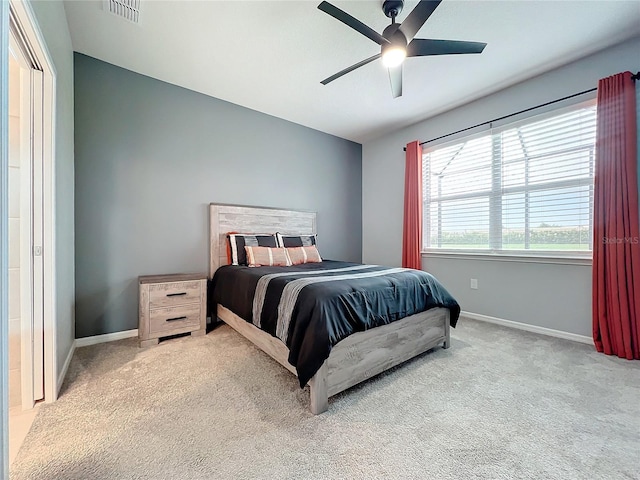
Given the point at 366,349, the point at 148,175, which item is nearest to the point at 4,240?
the point at 366,349

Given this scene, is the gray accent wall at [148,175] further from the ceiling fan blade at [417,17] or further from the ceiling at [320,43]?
the ceiling fan blade at [417,17]

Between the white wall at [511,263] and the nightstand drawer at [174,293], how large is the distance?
9.65ft

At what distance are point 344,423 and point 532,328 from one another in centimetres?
256

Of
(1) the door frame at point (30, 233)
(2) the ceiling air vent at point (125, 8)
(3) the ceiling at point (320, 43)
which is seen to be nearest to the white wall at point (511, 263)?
(3) the ceiling at point (320, 43)

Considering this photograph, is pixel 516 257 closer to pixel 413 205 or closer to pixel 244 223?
pixel 413 205

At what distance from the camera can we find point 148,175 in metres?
2.76

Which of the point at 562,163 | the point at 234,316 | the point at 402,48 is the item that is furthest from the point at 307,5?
the point at 562,163

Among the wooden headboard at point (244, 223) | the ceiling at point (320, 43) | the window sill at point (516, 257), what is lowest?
the window sill at point (516, 257)

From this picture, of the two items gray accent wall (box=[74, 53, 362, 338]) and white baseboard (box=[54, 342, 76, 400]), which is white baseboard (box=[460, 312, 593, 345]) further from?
white baseboard (box=[54, 342, 76, 400])

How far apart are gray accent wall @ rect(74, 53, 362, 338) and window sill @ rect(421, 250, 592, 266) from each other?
229 centimetres

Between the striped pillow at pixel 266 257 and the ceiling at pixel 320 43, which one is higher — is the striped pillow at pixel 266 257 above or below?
below

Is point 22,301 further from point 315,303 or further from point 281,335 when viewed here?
point 315,303

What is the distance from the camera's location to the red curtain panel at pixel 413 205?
12.3 ft

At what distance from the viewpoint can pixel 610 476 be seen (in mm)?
1088
